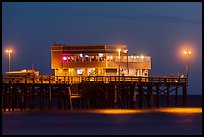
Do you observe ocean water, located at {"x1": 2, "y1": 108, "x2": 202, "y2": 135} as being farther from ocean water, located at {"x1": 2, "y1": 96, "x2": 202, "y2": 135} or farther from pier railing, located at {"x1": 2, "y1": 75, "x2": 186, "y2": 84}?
pier railing, located at {"x1": 2, "y1": 75, "x2": 186, "y2": 84}

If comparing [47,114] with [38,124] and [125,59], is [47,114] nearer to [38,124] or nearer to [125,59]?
[38,124]

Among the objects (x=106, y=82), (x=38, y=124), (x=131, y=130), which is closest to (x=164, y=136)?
(x=131, y=130)

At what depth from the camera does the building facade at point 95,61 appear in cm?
9775

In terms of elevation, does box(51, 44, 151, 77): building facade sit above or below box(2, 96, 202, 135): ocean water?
above

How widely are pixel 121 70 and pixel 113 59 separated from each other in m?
1.85

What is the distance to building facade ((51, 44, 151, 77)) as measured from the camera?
97.8 m

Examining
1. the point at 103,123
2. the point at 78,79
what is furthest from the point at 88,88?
the point at 103,123

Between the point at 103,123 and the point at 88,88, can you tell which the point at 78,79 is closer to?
the point at 88,88

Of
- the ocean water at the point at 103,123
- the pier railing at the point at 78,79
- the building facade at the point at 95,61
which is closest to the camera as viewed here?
the ocean water at the point at 103,123

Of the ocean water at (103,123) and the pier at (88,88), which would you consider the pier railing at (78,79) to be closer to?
the pier at (88,88)

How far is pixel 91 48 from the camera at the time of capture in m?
99.0

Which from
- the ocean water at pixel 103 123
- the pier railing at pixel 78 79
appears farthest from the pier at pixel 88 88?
the ocean water at pixel 103 123

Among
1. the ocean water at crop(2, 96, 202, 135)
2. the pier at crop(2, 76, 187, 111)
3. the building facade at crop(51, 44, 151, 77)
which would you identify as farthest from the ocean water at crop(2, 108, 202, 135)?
the building facade at crop(51, 44, 151, 77)

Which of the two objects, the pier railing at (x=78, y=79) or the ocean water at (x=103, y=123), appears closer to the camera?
the ocean water at (x=103, y=123)
